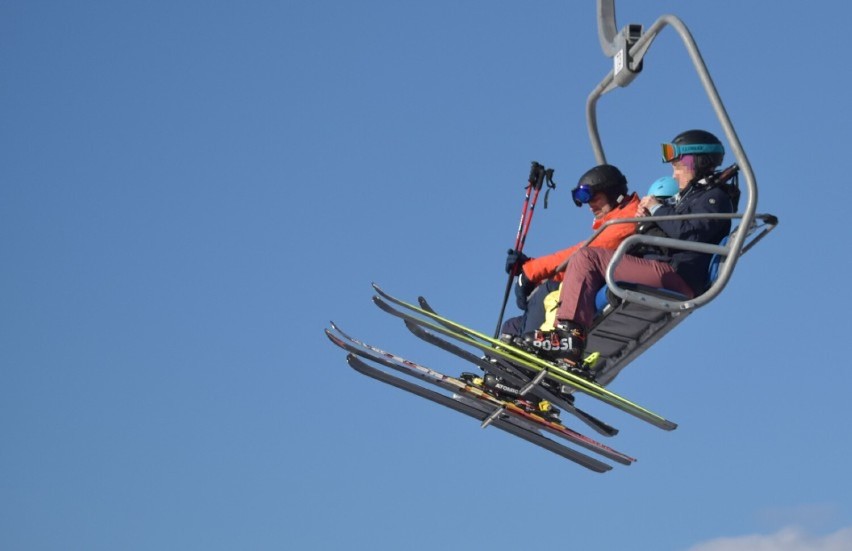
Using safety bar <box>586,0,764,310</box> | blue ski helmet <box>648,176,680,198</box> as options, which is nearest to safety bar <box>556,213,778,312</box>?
safety bar <box>586,0,764,310</box>

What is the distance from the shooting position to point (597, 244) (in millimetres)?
14570

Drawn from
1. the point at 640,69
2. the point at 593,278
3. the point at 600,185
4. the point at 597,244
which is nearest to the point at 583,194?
the point at 600,185

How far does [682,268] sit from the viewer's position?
46.4ft

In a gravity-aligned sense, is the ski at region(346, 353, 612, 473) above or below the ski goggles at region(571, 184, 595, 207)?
below

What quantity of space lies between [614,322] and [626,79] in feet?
6.12

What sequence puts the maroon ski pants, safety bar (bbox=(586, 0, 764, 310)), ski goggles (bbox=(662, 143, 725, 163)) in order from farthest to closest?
ski goggles (bbox=(662, 143, 725, 163))
the maroon ski pants
safety bar (bbox=(586, 0, 764, 310))

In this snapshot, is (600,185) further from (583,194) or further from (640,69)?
(640,69)

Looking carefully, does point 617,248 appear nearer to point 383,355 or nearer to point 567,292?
point 567,292

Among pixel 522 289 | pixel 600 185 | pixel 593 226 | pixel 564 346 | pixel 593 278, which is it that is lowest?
pixel 564 346

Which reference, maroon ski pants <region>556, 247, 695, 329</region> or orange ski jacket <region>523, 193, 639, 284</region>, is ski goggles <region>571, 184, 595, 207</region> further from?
maroon ski pants <region>556, 247, 695, 329</region>

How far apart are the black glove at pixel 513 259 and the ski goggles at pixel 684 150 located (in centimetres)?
142

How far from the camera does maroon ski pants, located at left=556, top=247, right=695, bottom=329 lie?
14016mm

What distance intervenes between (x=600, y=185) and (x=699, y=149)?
0.90 meters

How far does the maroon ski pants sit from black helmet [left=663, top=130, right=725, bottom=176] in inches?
33.0
